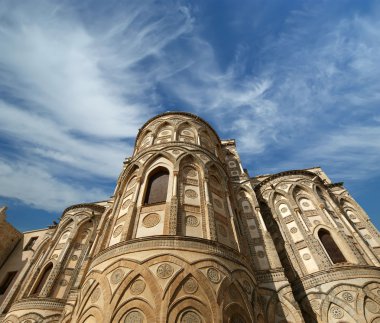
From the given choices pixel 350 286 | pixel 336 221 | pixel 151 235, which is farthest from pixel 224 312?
pixel 336 221

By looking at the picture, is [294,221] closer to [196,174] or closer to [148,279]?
[196,174]

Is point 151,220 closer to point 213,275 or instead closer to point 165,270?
point 165,270

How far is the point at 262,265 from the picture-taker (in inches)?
495

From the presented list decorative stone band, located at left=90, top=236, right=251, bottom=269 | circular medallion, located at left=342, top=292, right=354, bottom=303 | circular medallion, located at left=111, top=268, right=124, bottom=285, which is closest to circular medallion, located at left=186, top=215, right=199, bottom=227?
decorative stone band, located at left=90, top=236, right=251, bottom=269

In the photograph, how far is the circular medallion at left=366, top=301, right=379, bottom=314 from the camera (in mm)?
10641

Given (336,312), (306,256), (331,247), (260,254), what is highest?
(331,247)

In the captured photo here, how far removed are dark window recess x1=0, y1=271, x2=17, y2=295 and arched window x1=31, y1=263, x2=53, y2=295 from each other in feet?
25.0

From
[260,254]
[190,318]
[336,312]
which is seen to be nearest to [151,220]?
[190,318]

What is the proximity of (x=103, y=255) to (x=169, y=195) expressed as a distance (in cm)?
331

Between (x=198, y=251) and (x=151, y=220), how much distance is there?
2.31 meters

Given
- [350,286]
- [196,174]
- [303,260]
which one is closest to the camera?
[350,286]

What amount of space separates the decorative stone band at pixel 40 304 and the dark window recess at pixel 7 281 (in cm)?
818

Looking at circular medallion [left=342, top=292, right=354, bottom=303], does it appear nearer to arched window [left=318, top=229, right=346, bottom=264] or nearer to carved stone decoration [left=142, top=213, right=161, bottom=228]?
arched window [left=318, top=229, right=346, bottom=264]

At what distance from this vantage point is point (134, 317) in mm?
7027
